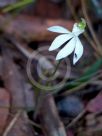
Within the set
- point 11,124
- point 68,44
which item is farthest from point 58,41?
point 11,124

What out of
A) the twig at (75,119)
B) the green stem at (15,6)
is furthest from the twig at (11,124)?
the green stem at (15,6)

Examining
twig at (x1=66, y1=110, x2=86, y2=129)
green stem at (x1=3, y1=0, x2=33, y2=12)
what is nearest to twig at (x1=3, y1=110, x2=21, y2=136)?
twig at (x1=66, y1=110, x2=86, y2=129)

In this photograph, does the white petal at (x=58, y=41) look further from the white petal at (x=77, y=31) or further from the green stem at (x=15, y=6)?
the green stem at (x=15, y=6)

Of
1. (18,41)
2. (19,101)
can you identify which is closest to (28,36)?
(18,41)

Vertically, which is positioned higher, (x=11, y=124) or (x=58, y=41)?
(x=58, y=41)

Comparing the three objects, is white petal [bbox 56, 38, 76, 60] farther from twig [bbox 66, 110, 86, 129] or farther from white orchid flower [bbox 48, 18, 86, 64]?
twig [bbox 66, 110, 86, 129]

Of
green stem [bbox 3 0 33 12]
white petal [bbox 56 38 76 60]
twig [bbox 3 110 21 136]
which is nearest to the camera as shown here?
white petal [bbox 56 38 76 60]

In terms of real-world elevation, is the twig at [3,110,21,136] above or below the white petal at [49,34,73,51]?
below

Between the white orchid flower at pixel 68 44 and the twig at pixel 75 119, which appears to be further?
the twig at pixel 75 119

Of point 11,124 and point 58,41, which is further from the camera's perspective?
point 11,124

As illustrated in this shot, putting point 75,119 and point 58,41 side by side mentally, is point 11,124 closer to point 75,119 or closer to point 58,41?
point 75,119

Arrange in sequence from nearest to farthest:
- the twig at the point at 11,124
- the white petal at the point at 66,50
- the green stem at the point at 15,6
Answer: the white petal at the point at 66,50
the twig at the point at 11,124
the green stem at the point at 15,6
